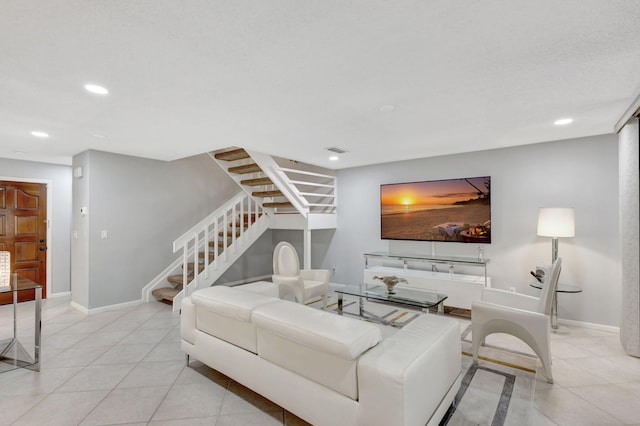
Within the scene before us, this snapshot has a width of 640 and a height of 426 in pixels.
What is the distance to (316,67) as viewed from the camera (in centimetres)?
198

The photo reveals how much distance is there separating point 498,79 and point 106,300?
17.4 feet

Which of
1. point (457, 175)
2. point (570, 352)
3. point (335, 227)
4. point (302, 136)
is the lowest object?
point (570, 352)

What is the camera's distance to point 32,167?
16.7ft

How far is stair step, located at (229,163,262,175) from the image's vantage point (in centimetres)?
496

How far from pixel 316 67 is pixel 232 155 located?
3358 mm

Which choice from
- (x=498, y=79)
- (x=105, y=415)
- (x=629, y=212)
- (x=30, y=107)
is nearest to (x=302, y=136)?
(x=498, y=79)

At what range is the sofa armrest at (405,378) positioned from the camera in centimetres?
141

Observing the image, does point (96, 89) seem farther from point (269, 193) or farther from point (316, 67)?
point (269, 193)

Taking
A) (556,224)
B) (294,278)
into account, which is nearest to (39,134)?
(294,278)

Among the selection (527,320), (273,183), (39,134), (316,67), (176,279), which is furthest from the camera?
(273,183)

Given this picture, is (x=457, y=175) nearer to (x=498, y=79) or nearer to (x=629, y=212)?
(x=629, y=212)

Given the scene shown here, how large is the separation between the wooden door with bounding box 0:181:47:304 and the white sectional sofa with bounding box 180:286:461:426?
466cm

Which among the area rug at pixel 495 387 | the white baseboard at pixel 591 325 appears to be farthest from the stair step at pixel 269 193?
the white baseboard at pixel 591 325

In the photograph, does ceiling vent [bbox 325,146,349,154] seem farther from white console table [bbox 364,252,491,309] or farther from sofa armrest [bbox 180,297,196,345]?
sofa armrest [bbox 180,297,196,345]
